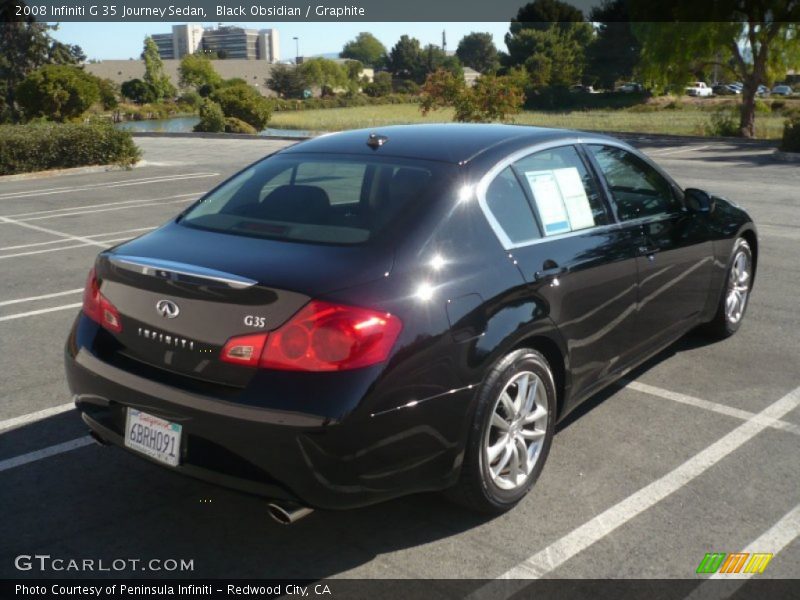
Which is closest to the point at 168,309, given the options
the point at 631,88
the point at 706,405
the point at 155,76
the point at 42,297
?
the point at 706,405

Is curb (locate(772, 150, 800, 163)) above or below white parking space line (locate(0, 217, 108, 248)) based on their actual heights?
above

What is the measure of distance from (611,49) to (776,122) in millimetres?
38673

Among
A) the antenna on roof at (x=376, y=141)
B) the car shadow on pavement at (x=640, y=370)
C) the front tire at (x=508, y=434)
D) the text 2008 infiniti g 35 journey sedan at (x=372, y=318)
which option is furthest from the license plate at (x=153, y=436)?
the car shadow on pavement at (x=640, y=370)

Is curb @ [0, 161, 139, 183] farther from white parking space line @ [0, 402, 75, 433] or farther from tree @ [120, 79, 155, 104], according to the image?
tree @ [120, 79, 155, 104]

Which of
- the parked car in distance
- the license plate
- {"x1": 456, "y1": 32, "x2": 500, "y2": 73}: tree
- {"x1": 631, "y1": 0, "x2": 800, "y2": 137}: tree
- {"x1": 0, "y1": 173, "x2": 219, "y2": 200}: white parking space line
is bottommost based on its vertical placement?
{"x1": 0, "y1": 173, "x2": 219, "y2": 200}: white parking space line

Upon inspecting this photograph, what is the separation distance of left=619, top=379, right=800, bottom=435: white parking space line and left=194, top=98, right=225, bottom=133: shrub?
36.4 metres

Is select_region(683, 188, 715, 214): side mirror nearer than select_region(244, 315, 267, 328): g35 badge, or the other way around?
select_region(244, 315, 267, 328): g35 badge

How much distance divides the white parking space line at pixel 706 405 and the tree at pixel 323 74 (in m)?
116

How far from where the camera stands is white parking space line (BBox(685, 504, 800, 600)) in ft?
10.6

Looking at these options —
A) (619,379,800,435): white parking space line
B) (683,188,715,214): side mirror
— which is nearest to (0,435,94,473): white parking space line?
(619,379,800,435): white parking space line

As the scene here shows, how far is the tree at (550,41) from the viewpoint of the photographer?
80.9 m

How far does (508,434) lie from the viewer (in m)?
3.81

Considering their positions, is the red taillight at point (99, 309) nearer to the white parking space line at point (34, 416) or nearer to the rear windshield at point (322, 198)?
the rear windshield at point (322, 198)

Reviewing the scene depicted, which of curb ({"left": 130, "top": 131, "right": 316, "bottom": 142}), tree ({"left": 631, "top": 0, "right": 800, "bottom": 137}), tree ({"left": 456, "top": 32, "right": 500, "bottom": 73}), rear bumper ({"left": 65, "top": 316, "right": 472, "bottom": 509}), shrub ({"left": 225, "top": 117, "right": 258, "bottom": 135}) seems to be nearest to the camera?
rear bumper ({"left": 65, "top": 316, "right": 472, "bottom": 509})
